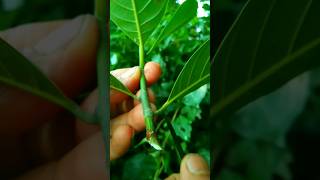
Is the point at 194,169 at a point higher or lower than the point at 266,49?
lower

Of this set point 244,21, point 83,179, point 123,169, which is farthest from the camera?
point 123,169

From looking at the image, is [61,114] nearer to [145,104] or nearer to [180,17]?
[145,104]

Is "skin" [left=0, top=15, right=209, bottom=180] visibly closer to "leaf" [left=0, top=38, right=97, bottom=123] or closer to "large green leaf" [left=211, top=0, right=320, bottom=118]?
"leaf" [left=0, top=38, right=97, bottom=123]

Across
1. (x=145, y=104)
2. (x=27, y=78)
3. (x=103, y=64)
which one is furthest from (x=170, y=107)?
(x=27, y=78)

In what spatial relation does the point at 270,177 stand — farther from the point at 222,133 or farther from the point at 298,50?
the point at 298,50

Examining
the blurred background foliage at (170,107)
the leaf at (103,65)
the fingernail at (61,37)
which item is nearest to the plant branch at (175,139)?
the blurred background foliage at (170,107)

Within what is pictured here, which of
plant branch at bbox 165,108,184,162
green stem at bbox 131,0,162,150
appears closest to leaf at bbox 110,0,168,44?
green stem at bbox 131,0,162,150

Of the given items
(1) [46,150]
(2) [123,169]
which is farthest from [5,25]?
(2) [123,169]
